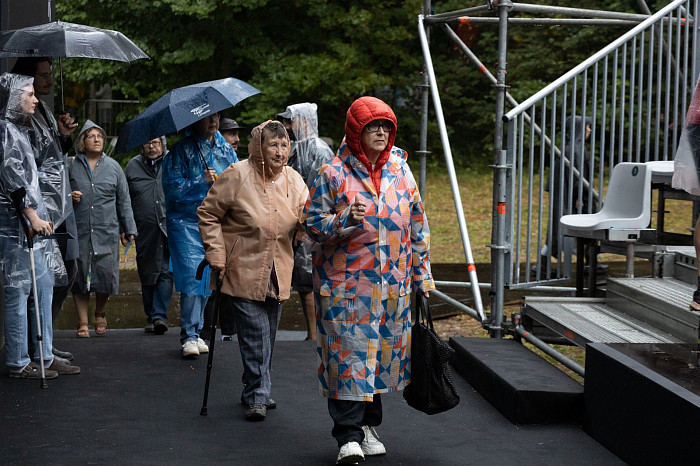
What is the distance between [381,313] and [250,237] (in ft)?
4.05

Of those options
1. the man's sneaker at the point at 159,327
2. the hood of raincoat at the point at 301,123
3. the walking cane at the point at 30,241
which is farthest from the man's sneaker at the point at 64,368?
the hood of raincoat at the point at 301,123

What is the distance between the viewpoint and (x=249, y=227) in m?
5.62

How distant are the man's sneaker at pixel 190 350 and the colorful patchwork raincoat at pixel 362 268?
2391 mm

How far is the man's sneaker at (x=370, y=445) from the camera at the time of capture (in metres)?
4.87

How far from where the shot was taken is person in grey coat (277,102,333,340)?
766 centimetres

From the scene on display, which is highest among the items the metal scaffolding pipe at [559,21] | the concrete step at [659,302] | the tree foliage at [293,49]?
the tree foliage at [293,49]

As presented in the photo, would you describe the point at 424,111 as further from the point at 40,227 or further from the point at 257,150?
the point at 40,227

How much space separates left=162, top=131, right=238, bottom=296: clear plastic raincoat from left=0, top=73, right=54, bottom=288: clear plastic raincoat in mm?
1034

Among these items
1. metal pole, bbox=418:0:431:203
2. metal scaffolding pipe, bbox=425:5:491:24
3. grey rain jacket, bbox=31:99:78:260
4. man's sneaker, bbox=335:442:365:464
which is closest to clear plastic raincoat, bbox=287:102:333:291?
metal pole, bbox=418:0:431:203

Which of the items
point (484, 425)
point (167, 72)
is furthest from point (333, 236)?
point (167, 72)

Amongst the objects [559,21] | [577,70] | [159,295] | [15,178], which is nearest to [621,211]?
[577,70]

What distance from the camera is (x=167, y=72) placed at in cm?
2062

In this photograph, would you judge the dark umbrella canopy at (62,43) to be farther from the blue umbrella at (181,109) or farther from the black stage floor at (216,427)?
the black stage floor at (216,427)

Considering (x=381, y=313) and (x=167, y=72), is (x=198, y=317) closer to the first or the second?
(x=381, y=313)
